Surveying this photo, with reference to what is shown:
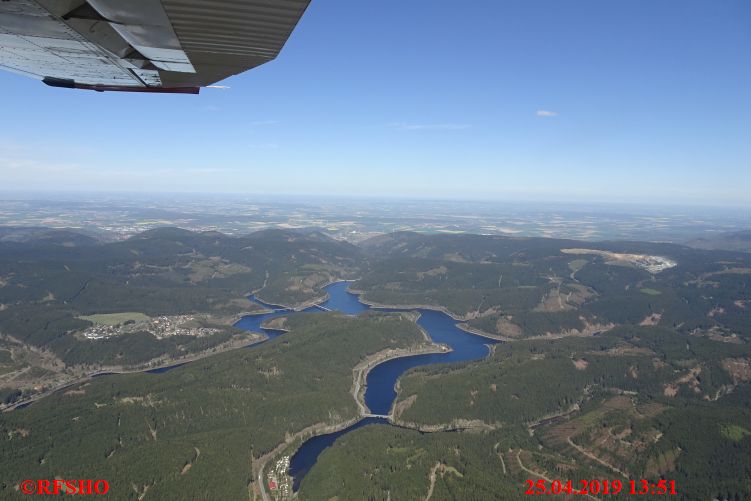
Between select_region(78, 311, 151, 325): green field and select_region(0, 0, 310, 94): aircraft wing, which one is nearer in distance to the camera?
select_region(0, 0, 310, 94): aircraft wing

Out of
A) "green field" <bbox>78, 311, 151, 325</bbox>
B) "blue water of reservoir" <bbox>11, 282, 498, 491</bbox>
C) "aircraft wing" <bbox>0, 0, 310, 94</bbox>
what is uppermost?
"aircraft wing" <bbox>0, 0, 310, 94</bbox>

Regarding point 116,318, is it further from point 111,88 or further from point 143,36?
point 143,36

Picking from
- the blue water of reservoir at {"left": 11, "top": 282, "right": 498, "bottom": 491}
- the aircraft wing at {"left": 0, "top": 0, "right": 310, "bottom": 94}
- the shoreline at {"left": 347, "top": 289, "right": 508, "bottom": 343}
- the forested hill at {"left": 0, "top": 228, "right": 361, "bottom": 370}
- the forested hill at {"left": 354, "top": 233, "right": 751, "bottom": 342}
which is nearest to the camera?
the aircraft wing at {"left": 0, "top": 0, "right": 310, "bottom": 94}

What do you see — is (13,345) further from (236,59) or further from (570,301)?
(570,301)

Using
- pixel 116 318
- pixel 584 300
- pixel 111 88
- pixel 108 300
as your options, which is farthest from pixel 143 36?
pixel 584 300

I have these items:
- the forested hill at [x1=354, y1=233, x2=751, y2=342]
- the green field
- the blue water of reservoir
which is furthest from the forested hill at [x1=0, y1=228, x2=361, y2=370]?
the forested hill at [x1=354, y1=233, x2=751, y2=342]

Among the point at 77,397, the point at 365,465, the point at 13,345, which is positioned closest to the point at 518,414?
the point at 365,465

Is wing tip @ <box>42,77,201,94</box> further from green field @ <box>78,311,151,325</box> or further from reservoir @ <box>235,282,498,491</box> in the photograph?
green field @ <box>78,311,151,325</box>
